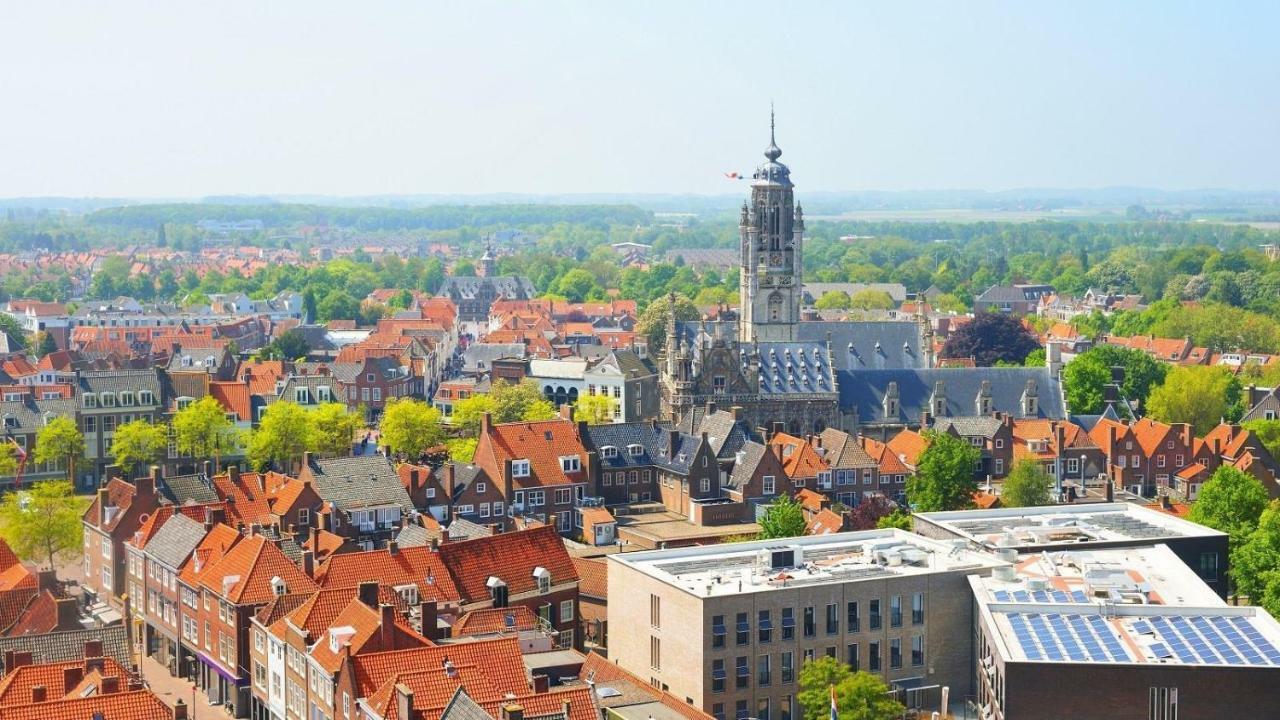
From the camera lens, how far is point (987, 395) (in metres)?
118

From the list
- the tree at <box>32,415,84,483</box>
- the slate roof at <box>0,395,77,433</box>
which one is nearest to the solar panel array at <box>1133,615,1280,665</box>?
the tree at <box>32,415,84,483</box>

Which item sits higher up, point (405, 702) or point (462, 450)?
point (405, 702)

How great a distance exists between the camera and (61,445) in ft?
355

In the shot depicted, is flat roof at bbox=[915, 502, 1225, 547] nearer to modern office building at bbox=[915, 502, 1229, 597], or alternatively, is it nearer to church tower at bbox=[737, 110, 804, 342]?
modern office building at bbox=[915, 502, 1229, 597]

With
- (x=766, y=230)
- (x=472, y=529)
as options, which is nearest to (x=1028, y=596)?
(x=472, y=529)

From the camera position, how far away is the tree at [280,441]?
351 ft

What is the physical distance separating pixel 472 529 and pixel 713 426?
23.9m

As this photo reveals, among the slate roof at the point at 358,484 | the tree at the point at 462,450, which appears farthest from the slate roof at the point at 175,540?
the tree at the point at 462,450

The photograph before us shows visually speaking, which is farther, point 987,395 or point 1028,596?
point 987,395

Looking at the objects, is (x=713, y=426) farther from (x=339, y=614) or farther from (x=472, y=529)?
(x=339, y=614)

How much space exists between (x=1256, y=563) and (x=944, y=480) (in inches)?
780

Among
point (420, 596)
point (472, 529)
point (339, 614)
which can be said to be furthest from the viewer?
point (472, 529)

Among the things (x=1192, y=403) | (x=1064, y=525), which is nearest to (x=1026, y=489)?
(x=1064, y=525)

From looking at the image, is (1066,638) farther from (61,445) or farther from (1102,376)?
(1102,376)
